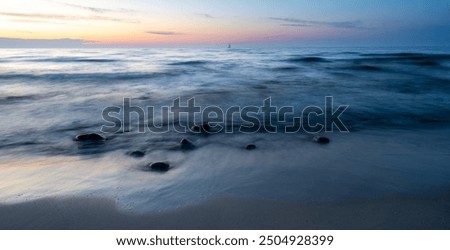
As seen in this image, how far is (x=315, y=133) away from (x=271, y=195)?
3242mm

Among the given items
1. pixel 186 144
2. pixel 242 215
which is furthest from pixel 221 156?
pixel 242 215

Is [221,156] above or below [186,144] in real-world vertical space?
below

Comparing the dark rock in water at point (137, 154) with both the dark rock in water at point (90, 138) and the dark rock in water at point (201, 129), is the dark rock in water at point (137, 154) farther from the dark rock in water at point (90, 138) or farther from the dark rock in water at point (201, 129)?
the dark rock in water at point (201, 129)

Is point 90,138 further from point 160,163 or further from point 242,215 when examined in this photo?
point 242,215

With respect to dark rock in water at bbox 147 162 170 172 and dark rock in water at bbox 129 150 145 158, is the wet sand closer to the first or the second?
dark rock in water at bbox 147 162 170 172

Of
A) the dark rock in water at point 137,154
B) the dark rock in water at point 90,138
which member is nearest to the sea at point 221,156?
the dark rock in water at point 137,154

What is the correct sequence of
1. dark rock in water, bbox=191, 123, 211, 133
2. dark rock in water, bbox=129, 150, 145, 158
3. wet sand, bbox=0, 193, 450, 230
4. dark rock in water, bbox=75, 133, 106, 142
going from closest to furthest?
wet sand, bbox=0, 193, 450, 230 < dark rock in water, bbox=129, 150, 145, 158 < dark rock in water, bbox=75, 133, 106, 142 < dark rock in water, bbox=191, 123, 211, 133

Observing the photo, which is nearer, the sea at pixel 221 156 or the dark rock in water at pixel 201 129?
the sea at pixel 221 156

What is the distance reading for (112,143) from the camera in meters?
5.89

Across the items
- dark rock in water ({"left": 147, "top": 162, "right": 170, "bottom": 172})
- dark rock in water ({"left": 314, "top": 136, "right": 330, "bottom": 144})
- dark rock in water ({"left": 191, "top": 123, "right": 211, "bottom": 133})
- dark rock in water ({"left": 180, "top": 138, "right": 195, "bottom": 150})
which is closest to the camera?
dark rock in water ({"left": 147, "top": 162, "right": 170, "bottom": 172})

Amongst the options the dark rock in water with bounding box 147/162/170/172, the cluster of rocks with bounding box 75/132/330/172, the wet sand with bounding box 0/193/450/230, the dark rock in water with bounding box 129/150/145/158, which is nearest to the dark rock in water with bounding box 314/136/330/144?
the cluster of rocks with bounding box 75/132/330/172

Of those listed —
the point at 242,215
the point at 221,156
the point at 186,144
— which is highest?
the point at 186,144

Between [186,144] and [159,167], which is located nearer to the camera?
[159,167]

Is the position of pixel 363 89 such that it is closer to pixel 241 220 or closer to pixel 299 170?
pixel 299 170
